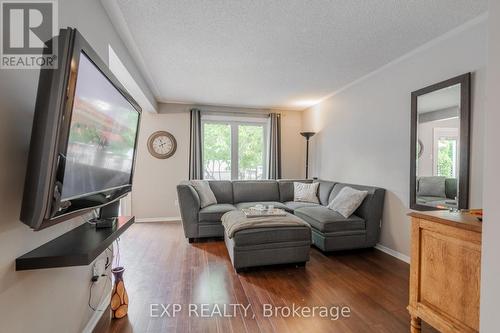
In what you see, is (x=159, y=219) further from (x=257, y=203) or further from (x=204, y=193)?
(x=257, y=203)

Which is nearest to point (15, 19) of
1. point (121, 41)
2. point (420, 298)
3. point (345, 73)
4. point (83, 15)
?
point (83, 15)

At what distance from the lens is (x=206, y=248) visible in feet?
10.8

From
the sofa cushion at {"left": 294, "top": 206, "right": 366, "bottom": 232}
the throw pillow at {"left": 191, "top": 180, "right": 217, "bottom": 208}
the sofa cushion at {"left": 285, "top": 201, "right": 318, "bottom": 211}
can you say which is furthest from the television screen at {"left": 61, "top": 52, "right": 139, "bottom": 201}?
the sofa cushion at {"left": 285, "top": 201, "right": 318, "bottom": 211}

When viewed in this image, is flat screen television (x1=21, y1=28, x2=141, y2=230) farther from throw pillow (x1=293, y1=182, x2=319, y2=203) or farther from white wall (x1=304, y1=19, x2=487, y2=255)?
throw pillow (x1=293, y1=182, x2=319, y2=203)

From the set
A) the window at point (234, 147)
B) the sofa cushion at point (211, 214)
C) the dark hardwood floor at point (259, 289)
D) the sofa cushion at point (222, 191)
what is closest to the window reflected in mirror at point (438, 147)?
the dark hardwood floor at point (259, 289)

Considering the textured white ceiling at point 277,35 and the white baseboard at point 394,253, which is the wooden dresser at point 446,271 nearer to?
the white baseboard at point 394,253

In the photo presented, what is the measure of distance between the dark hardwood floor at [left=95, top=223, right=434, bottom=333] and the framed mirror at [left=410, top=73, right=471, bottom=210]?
2.98 feet

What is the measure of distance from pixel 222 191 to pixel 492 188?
371 centimetres

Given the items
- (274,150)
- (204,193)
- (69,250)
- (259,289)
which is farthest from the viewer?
(274,150)

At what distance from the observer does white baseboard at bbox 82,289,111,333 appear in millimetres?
1602

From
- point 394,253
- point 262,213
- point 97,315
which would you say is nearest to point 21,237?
point 97,315

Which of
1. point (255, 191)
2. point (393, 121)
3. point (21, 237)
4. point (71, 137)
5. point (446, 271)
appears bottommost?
point (446, 271)

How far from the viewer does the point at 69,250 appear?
108 cm

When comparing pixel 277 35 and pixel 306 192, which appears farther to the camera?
pixel 306 192
